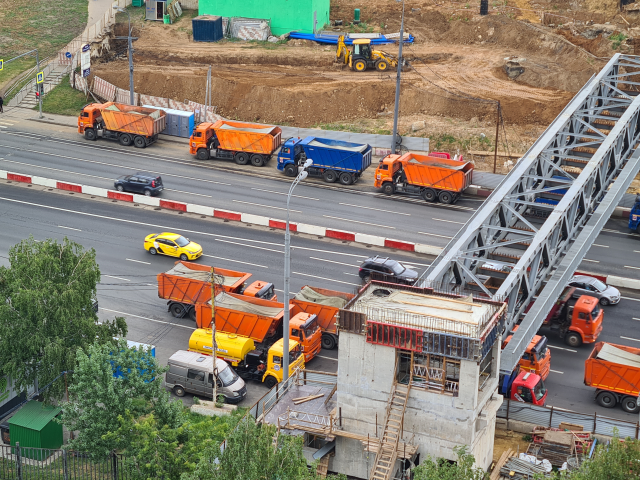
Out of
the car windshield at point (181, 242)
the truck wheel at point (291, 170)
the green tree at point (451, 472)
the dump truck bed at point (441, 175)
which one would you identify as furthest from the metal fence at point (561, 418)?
the truck wheel at point (291, 170)

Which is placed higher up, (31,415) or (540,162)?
(540,162)

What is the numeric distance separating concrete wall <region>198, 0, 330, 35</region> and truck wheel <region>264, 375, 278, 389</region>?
55.6 metres

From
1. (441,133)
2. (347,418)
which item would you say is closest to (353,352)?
(347,418)

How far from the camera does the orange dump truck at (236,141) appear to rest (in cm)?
6962

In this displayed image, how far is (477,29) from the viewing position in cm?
9006

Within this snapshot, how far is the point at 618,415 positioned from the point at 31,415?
84.6ft

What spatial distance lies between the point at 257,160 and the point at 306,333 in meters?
28.6

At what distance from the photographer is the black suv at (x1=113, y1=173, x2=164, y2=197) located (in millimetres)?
64062

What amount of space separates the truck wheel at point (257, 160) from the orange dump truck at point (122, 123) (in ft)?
28.8

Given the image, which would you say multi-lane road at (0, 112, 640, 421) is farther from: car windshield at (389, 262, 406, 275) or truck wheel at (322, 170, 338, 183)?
car windshield at (389, 262, 406, 275)

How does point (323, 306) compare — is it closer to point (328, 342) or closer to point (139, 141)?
point (328, 342)

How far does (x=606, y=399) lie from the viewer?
41.8 metres

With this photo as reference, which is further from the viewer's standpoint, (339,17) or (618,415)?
(339,17)

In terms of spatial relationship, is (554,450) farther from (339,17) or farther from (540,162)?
(339,17)
